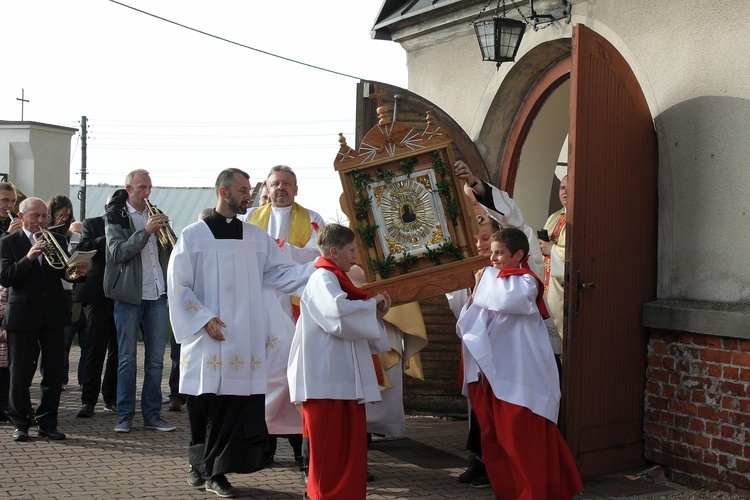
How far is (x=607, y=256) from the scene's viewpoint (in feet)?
23.7

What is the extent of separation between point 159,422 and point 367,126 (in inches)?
131

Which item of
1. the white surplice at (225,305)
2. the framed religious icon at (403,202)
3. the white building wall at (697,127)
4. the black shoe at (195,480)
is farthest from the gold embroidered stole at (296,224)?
the white building wall at (697,127)

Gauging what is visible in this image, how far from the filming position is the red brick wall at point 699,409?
678 cm

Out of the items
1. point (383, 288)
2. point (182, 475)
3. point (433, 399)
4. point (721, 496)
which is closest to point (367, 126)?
point (433, 399)

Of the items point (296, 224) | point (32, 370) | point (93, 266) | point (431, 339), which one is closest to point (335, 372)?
point (296, 224)

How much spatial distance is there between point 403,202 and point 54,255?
327 cm

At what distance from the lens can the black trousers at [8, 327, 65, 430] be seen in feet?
27.6

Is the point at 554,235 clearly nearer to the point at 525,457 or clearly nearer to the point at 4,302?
the point at 525,457

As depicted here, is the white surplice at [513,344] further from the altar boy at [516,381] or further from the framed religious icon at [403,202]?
the framed religious icon at [403,202]

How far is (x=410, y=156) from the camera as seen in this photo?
694 centimetres

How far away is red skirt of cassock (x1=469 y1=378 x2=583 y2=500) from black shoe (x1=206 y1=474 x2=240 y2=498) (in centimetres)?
167

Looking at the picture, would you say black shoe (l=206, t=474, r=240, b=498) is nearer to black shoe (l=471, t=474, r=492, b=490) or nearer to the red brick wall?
black shoe (l=471, t=474, r=492, b=490)

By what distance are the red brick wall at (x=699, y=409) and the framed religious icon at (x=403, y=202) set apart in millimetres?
1721

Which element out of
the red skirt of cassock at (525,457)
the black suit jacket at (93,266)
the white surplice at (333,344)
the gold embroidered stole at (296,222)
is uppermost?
the gold embroidered stole at (296,222)
